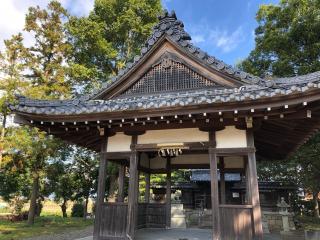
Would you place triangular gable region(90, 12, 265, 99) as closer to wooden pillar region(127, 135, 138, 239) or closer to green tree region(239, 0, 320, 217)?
wooden pillar region(127, 135, 138, 239)

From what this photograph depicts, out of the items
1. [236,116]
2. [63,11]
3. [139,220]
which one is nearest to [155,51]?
[236,116]

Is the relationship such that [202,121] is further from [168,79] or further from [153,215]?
[153,215]

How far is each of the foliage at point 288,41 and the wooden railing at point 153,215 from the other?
12171mm

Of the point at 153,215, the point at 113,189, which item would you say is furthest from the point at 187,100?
the point at 113,189

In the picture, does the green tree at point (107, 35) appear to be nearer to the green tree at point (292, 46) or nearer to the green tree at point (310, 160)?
the green tree at point (292, 46)

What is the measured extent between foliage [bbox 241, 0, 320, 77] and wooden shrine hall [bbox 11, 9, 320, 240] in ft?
32.0

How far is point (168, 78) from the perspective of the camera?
30.0 ft

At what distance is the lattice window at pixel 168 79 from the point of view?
8867 millimetres

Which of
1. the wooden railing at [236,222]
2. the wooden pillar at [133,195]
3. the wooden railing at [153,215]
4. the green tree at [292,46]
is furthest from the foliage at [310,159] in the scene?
the wooden pillar at [133,195]

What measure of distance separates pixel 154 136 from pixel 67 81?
46.0 ft

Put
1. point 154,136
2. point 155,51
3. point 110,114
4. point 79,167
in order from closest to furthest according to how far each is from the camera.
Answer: point 110,114
point 154,136
point 155,51
point 79,167

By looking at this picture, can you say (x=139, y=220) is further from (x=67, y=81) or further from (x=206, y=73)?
(x=67, y=81)

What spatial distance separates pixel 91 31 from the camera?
773 inches

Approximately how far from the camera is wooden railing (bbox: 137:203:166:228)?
1126 cm
